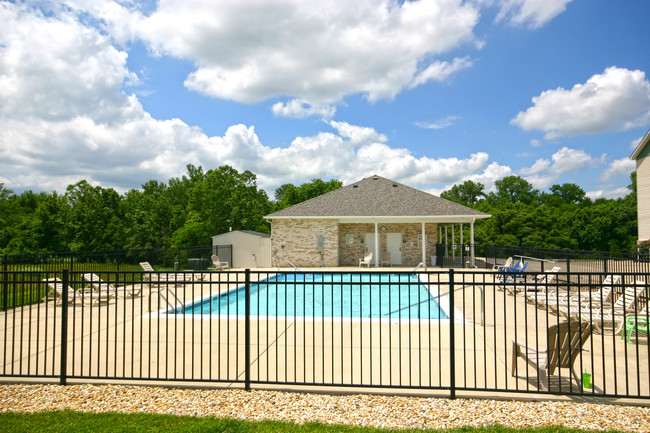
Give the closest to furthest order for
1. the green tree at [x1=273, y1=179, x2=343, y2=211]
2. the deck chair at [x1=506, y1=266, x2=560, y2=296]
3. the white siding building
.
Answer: the deck chair at [x1=506, y1=266, x2=560, y2=296]
the white siding building
the green tree at [x1=273, y1=179, x2=343, y2=211]

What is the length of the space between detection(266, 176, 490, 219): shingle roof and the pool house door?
2.11 m

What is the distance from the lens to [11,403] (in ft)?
14.5

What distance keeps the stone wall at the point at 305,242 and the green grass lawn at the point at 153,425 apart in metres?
20.1

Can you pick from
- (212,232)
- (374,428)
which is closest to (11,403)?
(374,428)

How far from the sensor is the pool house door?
25906 mm

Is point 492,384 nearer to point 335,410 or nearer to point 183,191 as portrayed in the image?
point 335,410

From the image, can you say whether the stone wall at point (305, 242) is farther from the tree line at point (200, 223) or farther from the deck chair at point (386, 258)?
the tree line at point (200, 223)

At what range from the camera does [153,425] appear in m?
3.82

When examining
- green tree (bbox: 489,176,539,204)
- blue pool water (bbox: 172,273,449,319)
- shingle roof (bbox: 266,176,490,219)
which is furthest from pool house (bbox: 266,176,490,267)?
green tree (bbox: 489,176,539,204)

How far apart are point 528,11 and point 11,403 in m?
15.9

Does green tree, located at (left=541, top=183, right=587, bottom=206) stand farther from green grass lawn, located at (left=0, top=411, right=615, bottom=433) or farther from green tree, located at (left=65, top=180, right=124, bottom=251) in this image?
green grass lawn, located at (left=0, top=411, right=615, bottom=433)

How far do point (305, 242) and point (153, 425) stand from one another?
67.6ft

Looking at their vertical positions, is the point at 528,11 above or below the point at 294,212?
above

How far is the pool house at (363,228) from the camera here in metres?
24.0
